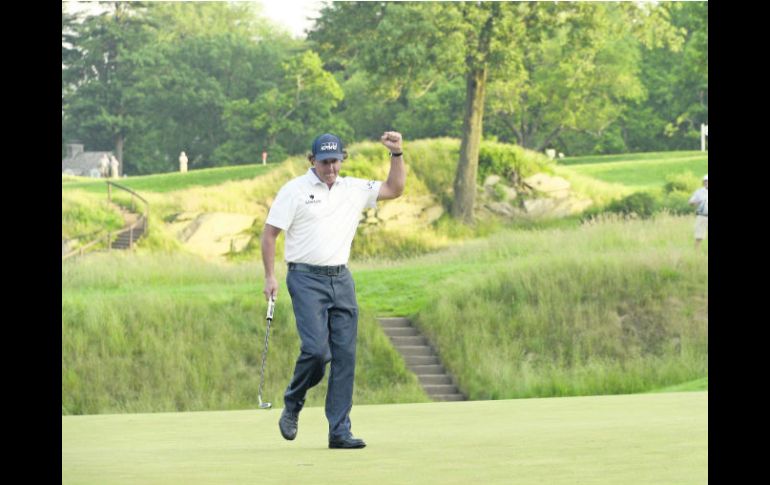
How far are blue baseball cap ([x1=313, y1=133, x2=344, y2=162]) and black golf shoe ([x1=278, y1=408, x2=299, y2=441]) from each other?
1947mm

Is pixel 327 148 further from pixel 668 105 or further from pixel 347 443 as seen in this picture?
pixel 668 105

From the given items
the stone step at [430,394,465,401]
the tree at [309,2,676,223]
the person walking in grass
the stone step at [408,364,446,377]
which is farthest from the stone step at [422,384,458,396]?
the tree at [309,2,676,223]

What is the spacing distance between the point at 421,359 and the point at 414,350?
58 cm

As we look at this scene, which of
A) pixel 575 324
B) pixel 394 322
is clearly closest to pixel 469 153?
pixel 394 322

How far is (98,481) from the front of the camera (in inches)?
356

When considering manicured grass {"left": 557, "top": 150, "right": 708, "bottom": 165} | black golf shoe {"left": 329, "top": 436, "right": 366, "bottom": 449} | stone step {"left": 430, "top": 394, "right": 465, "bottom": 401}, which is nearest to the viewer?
black golf shoe {"left": 329, "top": 436, "right": 366, "bottom": 449}

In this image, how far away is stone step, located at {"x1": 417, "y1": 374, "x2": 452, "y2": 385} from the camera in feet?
100

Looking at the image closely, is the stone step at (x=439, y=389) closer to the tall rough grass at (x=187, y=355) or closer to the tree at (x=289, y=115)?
the tall rough grass at (x=187, y=355)

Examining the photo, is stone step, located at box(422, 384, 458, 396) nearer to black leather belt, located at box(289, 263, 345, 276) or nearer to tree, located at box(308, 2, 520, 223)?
tree, located at box(308, 2, 520, 223)

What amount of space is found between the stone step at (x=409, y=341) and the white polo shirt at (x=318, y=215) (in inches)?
828

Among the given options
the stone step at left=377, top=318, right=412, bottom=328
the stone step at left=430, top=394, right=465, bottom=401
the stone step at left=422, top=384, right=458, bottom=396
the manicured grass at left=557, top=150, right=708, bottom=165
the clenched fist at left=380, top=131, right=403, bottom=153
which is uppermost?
the manicured grass at left=557, top=150, right=708, bottom=165

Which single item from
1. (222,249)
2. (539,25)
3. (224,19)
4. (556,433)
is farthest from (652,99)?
(556,433)

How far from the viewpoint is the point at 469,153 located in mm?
48875
